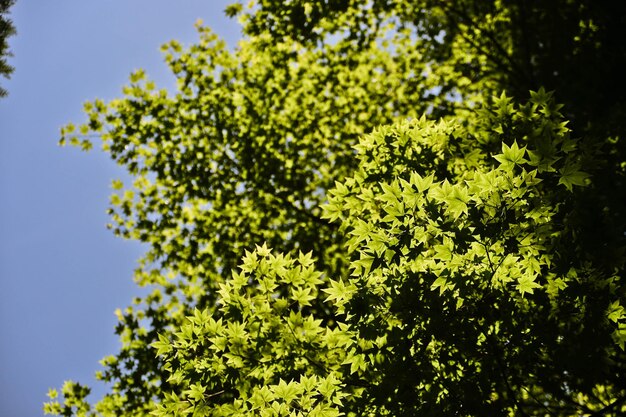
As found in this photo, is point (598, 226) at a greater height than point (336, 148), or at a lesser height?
lesser

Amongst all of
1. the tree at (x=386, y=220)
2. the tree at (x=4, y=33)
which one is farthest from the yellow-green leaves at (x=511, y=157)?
the tree at (x=4, y=33)

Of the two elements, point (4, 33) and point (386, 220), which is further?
point (4, 33)

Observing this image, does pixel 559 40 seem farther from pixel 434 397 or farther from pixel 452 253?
pixel 434 397

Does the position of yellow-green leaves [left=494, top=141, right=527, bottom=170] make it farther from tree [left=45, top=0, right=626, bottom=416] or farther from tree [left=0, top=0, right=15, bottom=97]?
tree [left=0, top=0, right=15, bottom=97]

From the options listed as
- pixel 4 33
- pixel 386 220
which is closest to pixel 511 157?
pixel 386 220

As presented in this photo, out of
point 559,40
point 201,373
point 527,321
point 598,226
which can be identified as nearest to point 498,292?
point 527,321

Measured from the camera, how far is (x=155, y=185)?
380 inches

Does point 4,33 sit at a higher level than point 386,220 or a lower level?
higher

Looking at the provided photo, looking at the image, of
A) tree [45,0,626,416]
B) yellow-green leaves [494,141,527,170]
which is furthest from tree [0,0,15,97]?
yellow-green leaves [494,141,527,170]

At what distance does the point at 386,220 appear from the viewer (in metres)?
3.20

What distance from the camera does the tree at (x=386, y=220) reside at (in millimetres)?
3199

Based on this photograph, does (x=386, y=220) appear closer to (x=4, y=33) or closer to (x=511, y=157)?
(x=511, y=157)

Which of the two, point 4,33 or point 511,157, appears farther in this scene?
point 4,33

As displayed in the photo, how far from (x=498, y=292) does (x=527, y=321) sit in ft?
1.50
